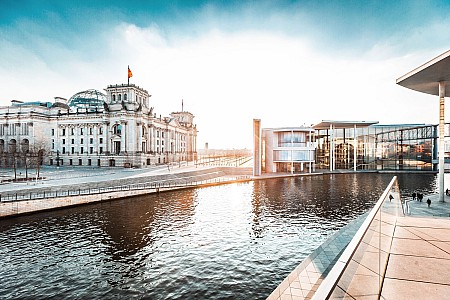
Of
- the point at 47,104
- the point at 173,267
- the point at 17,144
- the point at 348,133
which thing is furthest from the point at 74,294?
the point at 47,104

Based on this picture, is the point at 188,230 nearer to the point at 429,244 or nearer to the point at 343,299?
the point at 429,244

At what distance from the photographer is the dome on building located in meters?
90.8

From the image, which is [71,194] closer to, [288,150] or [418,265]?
[418,265]

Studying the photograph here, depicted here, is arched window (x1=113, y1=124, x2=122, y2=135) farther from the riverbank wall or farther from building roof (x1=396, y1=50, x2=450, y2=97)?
building roof (x1=396, y1=50, x2=450, y2=97)

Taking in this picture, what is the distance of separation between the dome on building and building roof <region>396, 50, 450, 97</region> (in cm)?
9309

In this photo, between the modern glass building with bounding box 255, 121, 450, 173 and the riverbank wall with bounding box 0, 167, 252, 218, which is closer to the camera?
the riverbank wall with bounding box 0, 167, 252, 218

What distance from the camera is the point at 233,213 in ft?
87.2

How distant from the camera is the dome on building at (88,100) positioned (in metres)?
90.8

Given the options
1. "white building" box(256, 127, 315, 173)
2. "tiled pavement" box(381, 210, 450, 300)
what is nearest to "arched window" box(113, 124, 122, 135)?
"white building" box(256, 127, 315, 173)

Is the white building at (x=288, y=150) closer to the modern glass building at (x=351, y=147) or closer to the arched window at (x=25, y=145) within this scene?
the modern glass building at (x=351, y=147)

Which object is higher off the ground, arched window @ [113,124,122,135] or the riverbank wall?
arched window @ [113,124,122,135]

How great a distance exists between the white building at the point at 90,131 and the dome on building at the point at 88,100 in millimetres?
5093

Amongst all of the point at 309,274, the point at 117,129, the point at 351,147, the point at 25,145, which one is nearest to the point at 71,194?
the point at 309,274

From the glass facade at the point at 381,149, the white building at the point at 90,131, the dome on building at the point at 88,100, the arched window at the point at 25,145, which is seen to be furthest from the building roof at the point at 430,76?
the dome on building at the point at 88,100
